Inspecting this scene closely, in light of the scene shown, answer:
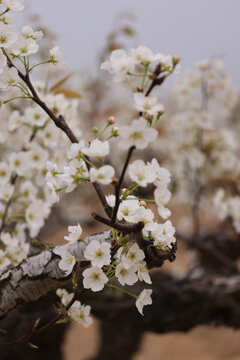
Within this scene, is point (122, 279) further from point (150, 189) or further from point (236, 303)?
point (150, 189)

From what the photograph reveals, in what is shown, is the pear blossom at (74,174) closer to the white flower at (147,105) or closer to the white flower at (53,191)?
the white flower at (53,191)

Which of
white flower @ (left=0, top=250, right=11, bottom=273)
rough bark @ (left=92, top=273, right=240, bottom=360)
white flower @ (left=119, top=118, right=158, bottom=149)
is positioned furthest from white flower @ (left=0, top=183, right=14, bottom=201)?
rough bark @ (left=92, top=273, right=240, bottom=360)

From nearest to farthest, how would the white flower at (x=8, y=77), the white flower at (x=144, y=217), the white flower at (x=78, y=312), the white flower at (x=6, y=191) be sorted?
1. the white flower at (x=144, y=217)
2. the white flower at (x=8, y=77)
3. the white flower at (x=78, y=312)
4. the white flower at (x=6, y=191)

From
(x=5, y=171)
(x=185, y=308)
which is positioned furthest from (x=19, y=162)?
(x=185, y=308)

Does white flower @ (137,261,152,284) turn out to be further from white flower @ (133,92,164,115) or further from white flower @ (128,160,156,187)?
white flower @ (133,92,164,115)

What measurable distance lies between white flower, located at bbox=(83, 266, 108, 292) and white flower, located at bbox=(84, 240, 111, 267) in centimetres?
2

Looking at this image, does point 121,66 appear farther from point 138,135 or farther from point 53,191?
point 53,191

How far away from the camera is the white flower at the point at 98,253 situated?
735 millimetres

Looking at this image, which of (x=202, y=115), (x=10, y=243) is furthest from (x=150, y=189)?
(x=10, y=243)

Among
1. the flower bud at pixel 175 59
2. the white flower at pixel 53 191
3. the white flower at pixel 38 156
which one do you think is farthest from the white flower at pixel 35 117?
the flower bud at pixel 175 59

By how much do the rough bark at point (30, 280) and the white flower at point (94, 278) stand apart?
198 mm

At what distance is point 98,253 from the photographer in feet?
2.44

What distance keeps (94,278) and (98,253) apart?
0.21ft

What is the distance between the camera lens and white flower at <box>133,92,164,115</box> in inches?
24.5
